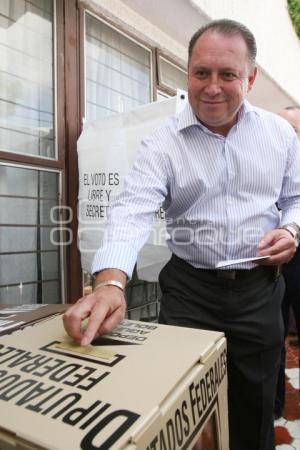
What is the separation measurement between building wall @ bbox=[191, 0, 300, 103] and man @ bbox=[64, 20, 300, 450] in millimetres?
1628

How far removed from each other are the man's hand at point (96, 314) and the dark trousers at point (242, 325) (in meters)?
0.33

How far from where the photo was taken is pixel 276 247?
36.0 inches

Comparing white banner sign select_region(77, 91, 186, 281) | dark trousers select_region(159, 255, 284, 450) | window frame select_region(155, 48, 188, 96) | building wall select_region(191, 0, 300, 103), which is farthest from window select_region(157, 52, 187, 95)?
dark trousers select_region(159, 255, 284, 450)

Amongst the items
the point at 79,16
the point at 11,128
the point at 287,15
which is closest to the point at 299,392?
the point at 11,128

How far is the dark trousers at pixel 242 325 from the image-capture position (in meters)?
0.93

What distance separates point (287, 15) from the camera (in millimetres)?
3871

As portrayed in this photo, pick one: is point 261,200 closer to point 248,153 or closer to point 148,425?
point 248,153

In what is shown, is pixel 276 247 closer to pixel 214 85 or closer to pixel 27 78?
pixel 214 85

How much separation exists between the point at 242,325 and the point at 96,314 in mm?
493

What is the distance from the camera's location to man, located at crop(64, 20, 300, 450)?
35.5 inches

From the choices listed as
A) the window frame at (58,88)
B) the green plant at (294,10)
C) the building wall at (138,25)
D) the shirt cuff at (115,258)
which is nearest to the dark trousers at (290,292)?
the shirt cuff at (115,258)

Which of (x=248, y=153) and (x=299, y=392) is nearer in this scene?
(x=248, y=153)

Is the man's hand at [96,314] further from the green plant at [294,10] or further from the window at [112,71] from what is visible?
the green plant at [294,10]

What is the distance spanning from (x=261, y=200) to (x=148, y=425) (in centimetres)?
74
